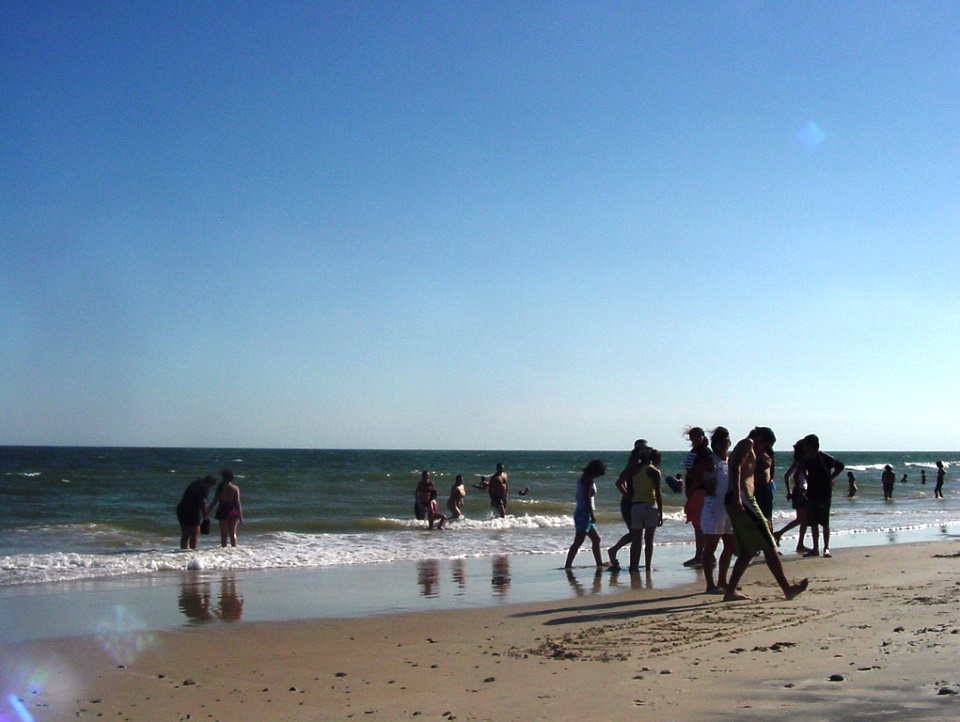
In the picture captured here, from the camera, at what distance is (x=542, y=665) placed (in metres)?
5.75

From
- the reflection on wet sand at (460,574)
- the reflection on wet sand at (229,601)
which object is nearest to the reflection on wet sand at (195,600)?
the reflection on wet sand at (229,601)

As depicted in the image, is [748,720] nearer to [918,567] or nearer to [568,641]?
[568,641]

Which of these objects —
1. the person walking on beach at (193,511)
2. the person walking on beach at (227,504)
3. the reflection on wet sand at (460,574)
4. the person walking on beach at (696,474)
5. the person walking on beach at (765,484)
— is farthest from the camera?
the person walking on beach at (227,504)

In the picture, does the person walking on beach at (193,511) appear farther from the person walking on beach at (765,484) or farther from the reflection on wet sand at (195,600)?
the person walking on beach at (765,484)

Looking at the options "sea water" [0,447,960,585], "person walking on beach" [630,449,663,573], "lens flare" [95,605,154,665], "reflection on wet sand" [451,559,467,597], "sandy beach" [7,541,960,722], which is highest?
"person walking on beach" [630,449,663,573]

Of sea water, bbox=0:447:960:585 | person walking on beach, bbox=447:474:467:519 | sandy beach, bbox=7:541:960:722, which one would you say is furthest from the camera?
person walking on beach, bbox=447:474:467:519

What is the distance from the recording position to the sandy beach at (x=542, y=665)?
4.70m

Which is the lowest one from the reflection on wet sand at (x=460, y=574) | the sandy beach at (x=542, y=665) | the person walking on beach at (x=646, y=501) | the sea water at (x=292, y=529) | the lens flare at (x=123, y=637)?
the sea water at (x=292, y=529)

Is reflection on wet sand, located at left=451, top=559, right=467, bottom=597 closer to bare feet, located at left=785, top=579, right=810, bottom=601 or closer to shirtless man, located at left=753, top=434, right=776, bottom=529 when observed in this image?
bare feet, located at left=785, top=579, right=810, bottom=601

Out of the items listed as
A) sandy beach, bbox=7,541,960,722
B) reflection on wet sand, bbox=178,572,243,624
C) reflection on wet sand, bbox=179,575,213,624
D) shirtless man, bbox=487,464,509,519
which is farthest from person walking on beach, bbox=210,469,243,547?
shirtless man, bbox=487,464,509,519

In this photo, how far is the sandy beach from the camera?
470cm

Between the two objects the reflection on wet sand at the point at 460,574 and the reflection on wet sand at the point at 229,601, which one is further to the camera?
the reflection on wet sand at the point at 460,574

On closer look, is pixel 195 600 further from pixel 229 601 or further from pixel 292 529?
pixel 292 529

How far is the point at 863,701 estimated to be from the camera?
14.7 ft
